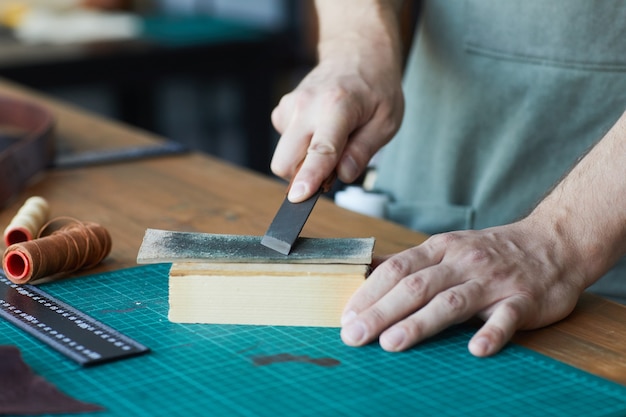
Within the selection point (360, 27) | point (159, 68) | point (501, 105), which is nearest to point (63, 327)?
point (360, 27)

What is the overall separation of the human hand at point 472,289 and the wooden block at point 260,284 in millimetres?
28

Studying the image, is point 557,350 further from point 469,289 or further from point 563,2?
point 563,2

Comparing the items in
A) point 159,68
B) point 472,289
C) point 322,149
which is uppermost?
point 322,149

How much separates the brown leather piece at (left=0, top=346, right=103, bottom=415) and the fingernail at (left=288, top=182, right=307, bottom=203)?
41 cm

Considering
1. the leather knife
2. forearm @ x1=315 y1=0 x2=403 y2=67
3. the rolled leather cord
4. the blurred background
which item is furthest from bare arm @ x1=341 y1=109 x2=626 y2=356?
the blurred background

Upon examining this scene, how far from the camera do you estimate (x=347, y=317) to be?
1.08 metres

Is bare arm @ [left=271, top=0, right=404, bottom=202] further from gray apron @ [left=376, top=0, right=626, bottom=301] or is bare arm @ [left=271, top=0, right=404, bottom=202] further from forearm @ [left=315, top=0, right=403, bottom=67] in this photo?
gray apron @ [left=376, top=0, right=626, bottom=301]

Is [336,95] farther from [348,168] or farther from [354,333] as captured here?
[354,333]

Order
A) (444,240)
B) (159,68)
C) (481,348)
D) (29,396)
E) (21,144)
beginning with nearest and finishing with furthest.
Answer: (29,396), (481,348), (444,240), (21,144), (159,68)

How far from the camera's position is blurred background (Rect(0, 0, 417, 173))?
3.46 m

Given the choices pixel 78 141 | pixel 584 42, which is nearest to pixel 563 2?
pixel 584 42

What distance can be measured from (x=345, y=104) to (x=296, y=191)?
22 centimetres

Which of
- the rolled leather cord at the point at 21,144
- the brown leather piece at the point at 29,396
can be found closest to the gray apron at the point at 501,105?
the rolled leather cord at the point at 21,144

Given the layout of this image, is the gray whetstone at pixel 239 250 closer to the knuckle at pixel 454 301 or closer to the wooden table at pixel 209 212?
A: the knuckle at pixel 454 301
